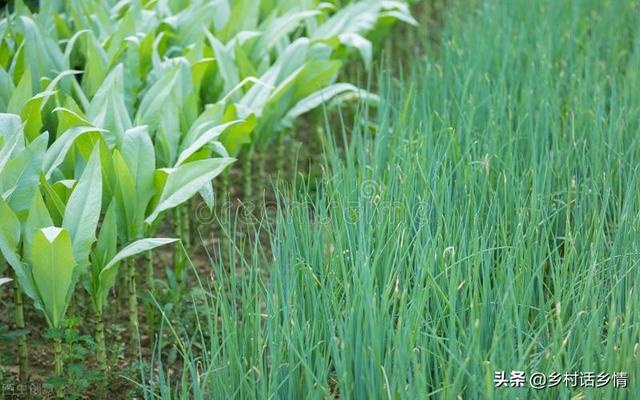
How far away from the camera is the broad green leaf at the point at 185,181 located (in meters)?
2.19

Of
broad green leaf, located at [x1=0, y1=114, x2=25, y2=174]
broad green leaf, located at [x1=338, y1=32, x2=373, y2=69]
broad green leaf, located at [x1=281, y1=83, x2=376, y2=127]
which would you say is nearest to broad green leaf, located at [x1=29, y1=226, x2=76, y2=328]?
broad green leaf, located at [x1=0, y1=114, x2=25, y2=174]

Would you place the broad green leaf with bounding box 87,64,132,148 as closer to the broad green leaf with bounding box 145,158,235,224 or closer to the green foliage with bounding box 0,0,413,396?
the green foliage with bounding box 0,0,413,396

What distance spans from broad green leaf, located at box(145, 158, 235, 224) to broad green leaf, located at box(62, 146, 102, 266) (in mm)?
180

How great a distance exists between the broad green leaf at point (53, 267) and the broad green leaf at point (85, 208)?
0.25 feet

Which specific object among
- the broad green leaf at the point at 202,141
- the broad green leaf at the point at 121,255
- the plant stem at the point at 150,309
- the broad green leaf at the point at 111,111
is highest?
the broad green leaf at the point at 111,111

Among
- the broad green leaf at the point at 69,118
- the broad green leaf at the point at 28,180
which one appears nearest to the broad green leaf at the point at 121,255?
the broad green leaf at the point at 28,180

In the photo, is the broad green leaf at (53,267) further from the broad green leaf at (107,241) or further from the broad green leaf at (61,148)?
the broad green leaf at (61,148)

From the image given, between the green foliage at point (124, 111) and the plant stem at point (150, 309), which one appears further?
the plant stem at point (150, 309)

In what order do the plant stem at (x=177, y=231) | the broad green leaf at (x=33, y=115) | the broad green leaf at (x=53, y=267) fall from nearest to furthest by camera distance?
the broad green leaf at (x=53, y=267) < the broad green leaf at (x=33, y=115) < the plant stem at (x=177, y=231)

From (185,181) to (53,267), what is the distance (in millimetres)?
415

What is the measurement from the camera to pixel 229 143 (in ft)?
8.53

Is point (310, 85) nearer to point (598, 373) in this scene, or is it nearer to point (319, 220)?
point (319, 220)

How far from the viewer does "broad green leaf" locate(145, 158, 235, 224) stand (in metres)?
2.19

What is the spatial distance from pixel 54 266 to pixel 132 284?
34cm
